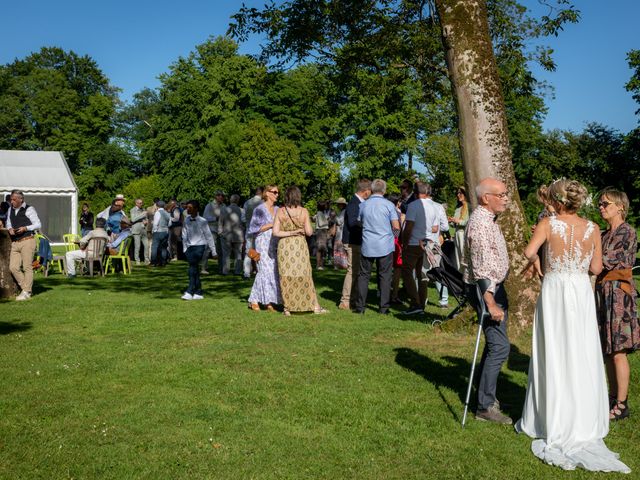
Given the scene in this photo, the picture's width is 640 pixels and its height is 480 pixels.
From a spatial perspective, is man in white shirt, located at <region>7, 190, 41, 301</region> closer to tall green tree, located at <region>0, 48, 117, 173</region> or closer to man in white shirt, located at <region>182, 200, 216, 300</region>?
man in white shirt, located at <region>182, 200, 216, 300</region>

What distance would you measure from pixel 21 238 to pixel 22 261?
47cm

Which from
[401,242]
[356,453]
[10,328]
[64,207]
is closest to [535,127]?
[64,207]

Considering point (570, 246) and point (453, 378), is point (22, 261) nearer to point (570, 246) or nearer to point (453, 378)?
point (453, 378)

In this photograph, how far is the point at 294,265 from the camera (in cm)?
1236

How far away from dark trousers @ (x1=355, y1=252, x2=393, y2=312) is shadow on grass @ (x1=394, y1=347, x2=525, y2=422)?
2.99 m

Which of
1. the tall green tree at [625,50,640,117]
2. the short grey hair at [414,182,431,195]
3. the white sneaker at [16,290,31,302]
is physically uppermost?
the tall green tree at [625,50,640,117]

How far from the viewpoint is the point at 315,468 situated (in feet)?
16.7

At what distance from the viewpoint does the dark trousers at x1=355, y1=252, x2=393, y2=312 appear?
12.2 m

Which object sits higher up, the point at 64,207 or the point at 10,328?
the point at 64,207

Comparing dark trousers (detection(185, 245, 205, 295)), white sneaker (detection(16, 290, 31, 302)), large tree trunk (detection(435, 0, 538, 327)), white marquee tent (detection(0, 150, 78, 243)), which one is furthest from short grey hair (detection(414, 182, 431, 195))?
white marquee tent (detection(0, 150, 78, 243))

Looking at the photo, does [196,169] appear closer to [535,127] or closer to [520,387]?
[535,127]

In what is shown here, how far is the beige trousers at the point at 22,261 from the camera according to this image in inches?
574

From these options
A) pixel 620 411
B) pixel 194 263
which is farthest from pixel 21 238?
pixel 620 411

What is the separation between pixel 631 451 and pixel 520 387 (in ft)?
6.34
